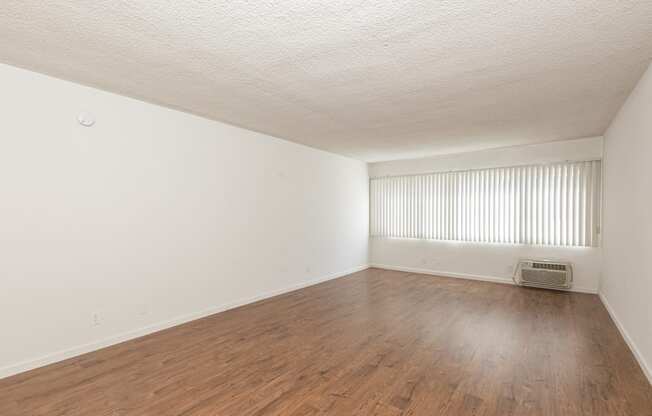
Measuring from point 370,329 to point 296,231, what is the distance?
8.08 ft

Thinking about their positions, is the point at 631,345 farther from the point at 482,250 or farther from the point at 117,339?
the point at 117,339

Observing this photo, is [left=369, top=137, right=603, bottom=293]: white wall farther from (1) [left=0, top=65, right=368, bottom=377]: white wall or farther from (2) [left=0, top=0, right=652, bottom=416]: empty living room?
(1) [left=0, top=65, right=368, bottom=377]: white wall

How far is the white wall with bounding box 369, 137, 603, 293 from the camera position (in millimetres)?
5301

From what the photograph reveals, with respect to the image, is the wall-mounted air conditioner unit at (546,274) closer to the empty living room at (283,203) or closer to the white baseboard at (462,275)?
the empty living room at (283,203)

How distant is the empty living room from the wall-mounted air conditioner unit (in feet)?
0.11

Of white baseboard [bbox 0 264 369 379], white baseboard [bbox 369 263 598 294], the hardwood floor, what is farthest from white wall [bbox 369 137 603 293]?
white baseboard [bbox 0 264 369 379]

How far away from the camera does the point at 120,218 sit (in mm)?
3387

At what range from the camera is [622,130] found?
3703mm

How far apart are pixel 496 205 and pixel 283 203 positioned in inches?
164

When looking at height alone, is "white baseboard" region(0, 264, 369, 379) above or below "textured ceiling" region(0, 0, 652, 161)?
below

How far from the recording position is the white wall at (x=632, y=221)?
8.78ft

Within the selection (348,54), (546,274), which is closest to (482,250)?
(546,274)

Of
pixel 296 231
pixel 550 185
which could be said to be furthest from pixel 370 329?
pixel 550 185

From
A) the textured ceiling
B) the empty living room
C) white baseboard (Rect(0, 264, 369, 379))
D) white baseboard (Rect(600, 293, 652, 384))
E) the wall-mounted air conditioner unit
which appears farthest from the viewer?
the wall-mounted air conditioner unit
